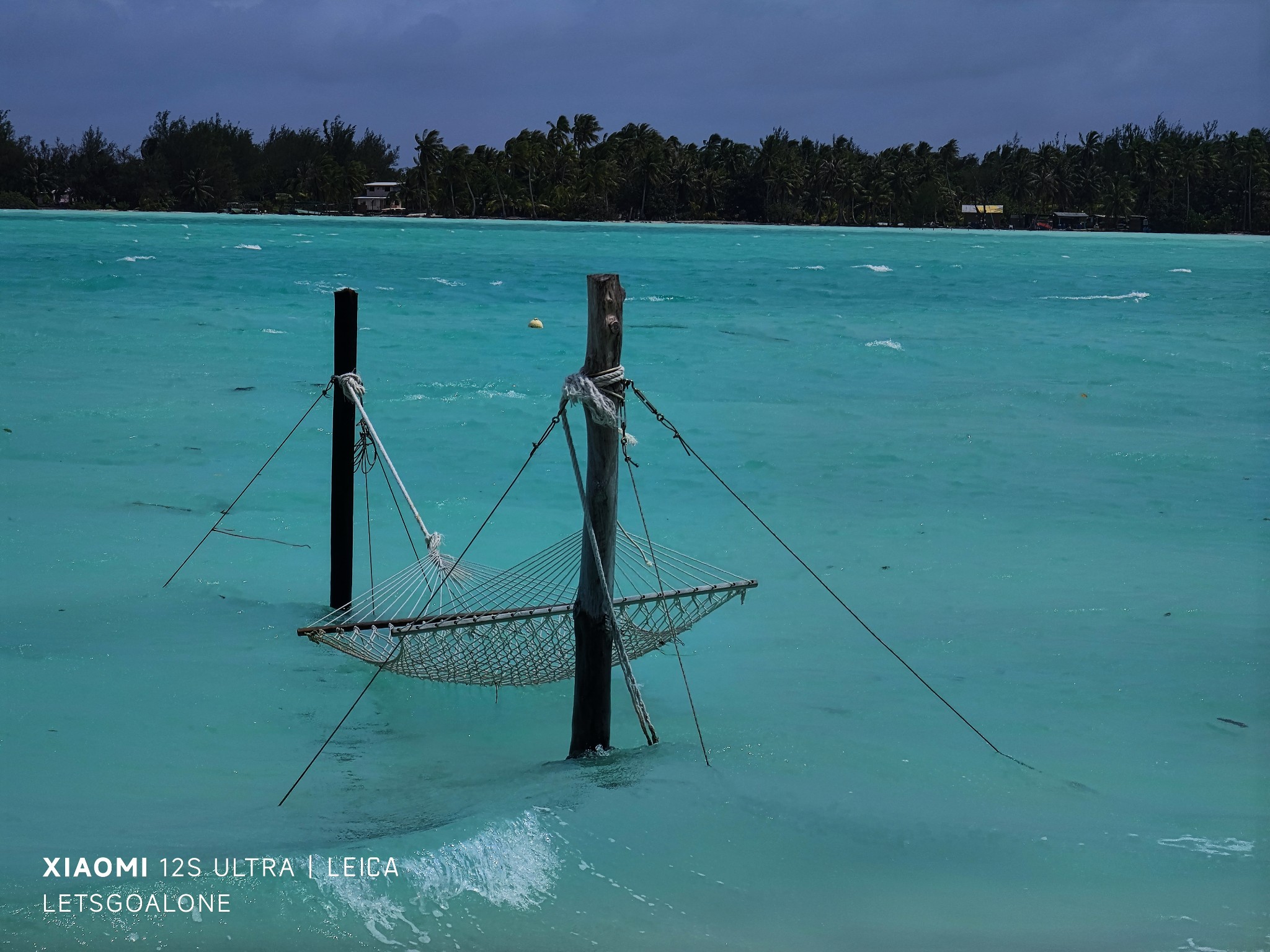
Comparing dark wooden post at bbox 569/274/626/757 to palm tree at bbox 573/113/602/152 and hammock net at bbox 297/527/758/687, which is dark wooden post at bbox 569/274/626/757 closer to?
hammock net at bbox 297/527/758/687

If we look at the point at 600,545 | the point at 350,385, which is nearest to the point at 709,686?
the point at 600,545

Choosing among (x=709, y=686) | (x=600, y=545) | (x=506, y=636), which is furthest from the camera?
(x=709, y=686)

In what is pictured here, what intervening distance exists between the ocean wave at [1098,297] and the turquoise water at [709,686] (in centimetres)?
1744

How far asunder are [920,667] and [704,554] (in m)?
2.36

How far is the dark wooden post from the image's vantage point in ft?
13.6

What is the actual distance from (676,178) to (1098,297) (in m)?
73.7

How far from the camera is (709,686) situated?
6105 mm

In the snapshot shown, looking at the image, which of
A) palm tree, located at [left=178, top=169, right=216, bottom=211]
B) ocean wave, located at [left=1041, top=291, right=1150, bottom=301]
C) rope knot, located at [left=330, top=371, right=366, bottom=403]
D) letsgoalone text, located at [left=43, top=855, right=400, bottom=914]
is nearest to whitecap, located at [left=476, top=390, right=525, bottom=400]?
rope knot, located at [left=330, top=371, right=366, bottom=403]

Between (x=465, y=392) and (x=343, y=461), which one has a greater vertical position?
(x=343, y=461)

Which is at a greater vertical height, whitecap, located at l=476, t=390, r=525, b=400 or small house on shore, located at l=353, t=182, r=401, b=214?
small house on shore, located at l=353, t=182, r=401, b=214

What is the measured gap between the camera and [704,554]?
845 cm

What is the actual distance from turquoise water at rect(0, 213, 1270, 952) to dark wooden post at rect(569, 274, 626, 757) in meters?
0.18

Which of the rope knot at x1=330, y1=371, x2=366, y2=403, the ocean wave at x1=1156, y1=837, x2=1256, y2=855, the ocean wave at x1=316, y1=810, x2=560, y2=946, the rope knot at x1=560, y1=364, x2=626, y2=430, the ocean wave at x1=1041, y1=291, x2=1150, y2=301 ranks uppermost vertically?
the ocean wave at x1=1041, y1=291, x2=1150, y2=301

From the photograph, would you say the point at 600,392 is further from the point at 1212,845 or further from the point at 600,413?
the point at 1212,845
